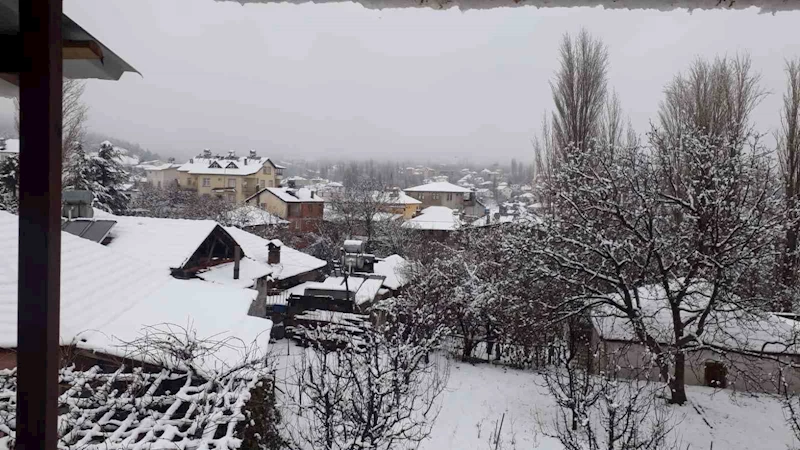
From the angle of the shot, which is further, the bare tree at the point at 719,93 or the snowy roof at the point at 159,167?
the snowy roof at the point at 159,167

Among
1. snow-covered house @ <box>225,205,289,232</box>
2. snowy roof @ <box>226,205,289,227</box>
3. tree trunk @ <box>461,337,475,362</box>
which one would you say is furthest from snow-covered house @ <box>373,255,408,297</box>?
snowy roof @ <box>226,205,289,227</box>

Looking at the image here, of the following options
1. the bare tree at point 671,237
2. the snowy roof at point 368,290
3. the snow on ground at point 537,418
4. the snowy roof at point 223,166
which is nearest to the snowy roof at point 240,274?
the snowy roof at point 368,290

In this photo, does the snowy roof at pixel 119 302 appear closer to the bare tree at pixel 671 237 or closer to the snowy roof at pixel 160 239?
the snowy roof at pixel 160 239

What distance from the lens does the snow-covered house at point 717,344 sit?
7.28 m

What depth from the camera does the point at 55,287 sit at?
32.0 inches

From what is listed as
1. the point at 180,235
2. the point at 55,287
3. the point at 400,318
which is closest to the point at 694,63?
the point at 400,318

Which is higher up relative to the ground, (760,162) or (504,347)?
(760,162)

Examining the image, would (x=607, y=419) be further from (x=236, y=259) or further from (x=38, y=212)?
(x=236, y=259)

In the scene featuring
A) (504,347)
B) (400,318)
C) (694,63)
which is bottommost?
(504,347)

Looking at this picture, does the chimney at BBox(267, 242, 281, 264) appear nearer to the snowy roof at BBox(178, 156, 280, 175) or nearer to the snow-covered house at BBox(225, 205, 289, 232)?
the snow-covered house at BBox(225, 205, 289, 232)

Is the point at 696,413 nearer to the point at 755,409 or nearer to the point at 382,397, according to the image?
the point at 755,409

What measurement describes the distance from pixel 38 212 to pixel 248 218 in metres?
21.0

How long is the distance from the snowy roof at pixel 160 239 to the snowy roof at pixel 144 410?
17.6 feet

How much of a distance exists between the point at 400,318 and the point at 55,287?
30.1 feet
